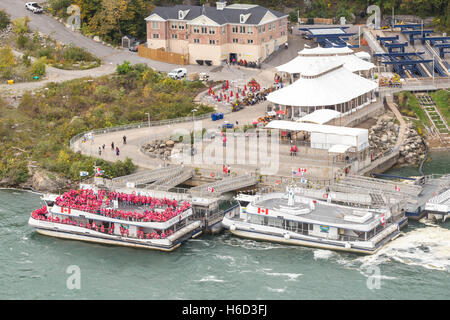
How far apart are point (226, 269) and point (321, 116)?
28.3 metres

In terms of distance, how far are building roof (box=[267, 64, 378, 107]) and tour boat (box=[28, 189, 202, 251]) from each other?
23.8m

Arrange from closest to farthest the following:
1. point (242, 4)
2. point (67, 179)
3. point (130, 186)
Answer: point (130, 186)
point (67, 179)
point (242, 4)

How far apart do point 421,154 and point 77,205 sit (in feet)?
130

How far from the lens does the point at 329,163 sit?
86.8 meters

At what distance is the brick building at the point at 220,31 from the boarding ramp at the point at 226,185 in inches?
1489

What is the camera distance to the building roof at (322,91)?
95812 millimetres

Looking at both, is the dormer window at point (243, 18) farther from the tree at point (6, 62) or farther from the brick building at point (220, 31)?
the tree at point (6, 62)

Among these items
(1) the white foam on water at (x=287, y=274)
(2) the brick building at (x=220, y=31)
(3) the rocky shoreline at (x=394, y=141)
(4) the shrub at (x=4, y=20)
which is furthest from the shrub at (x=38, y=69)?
(1) the white foam on water at (x=287, y=274)

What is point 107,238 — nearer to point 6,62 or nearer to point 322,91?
point 322,91

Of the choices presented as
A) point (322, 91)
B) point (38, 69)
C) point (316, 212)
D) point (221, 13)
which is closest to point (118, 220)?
point (316, 212)

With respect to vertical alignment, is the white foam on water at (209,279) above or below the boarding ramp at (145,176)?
below

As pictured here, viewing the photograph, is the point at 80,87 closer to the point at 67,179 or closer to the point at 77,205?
the point at 67,179

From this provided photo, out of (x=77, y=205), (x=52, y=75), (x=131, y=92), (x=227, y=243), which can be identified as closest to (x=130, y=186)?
(x=77, y=205)

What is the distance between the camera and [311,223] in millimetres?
74188
